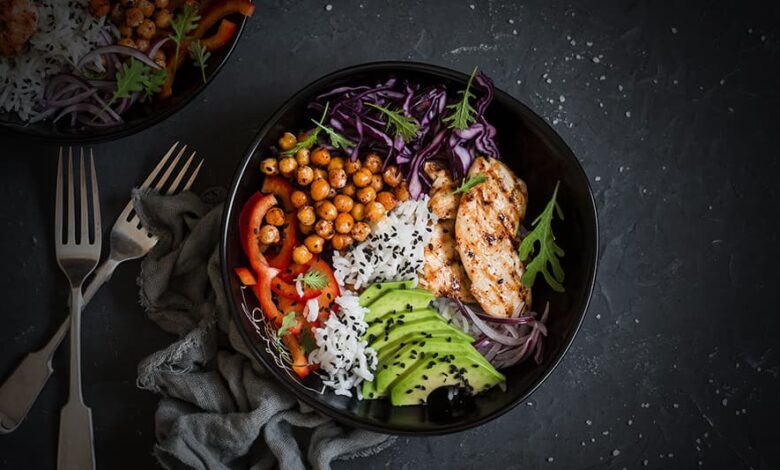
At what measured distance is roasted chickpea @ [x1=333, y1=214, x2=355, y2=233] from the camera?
3.08 metres

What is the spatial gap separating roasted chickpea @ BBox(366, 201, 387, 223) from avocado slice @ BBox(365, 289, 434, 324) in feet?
1.19

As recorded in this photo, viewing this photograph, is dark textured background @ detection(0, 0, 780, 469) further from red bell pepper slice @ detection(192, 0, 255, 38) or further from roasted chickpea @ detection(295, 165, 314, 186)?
roasted chickpea @ detection(295, 165, 314, 186)

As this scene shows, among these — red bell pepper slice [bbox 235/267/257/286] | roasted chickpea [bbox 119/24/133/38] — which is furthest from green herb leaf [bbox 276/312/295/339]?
roasted chickpea [bbox 119/24/133/38]

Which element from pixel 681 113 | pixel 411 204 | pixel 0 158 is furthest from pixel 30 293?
pixel 681 113

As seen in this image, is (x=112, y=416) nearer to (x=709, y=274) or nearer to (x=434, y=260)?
(x=434, y=260)

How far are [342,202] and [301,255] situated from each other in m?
0.31

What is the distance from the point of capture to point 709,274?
3.56 meters

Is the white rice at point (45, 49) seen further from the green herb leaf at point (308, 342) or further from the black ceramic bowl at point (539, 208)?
the green herb leaf at point (308, 342)

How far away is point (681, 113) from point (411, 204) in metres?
1.63

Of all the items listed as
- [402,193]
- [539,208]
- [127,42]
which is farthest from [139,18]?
[539,208]

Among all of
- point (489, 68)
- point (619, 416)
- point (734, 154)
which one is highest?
point (489, 68)

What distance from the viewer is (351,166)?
3102 millimetres

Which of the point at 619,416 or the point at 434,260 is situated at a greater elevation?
the point at 434,260

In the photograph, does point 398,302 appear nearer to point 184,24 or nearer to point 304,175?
point 304,175
